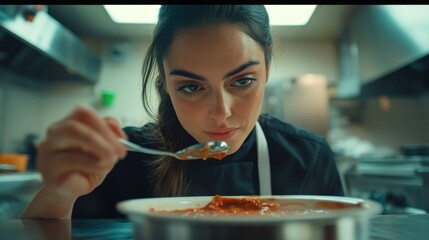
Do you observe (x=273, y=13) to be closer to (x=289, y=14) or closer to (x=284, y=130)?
(x=289, y=14)

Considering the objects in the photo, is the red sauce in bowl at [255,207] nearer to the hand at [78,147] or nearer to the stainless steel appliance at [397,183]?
the hand at [78,147]

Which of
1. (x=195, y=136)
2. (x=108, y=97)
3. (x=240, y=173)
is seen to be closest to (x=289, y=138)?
(x=240, y=173)

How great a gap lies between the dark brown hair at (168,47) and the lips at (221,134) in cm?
13

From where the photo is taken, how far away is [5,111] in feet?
5.13

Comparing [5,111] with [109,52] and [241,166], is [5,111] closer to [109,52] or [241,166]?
[109,52]

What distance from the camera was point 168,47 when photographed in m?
0.63

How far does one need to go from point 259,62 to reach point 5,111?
4.58ft

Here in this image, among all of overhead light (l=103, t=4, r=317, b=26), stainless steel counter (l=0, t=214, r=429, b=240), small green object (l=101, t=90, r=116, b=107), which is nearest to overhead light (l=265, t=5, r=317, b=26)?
overhead light (l=103, t=4, r=317, b=26)

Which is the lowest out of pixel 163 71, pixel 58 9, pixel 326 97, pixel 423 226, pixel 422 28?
pixel 423 226

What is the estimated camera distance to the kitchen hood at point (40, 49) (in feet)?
3.59

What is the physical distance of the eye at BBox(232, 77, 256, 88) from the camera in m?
0.59

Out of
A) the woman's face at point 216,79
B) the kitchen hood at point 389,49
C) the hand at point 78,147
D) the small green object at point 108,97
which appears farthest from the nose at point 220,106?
the small green object at point 108,97

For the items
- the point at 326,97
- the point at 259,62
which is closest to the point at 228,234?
the point at 259,62

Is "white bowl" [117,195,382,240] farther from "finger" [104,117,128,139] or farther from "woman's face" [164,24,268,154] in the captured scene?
"woman's face" [164,24,268,154]
